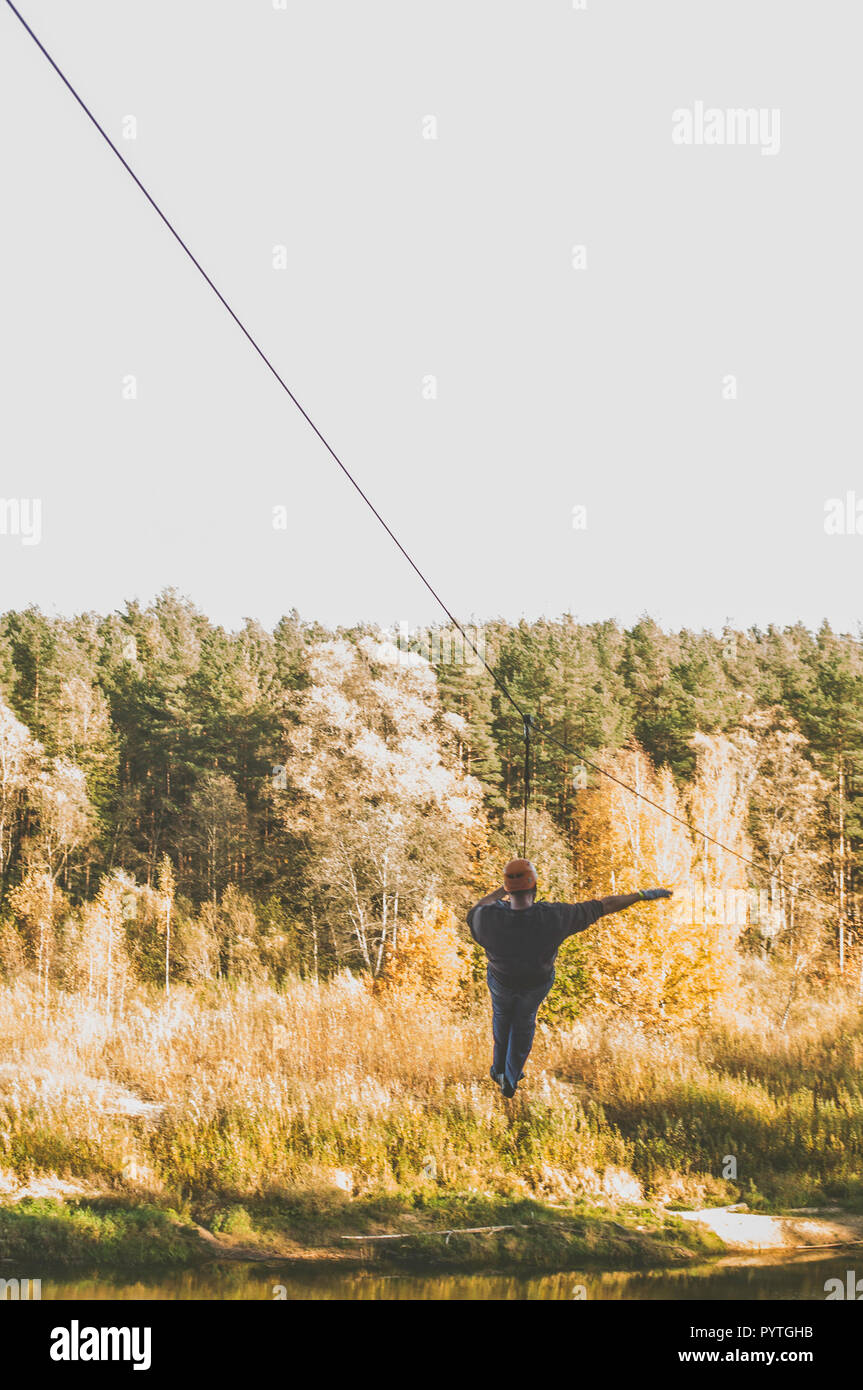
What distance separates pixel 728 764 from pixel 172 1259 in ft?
42.8

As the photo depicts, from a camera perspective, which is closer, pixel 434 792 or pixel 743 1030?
pixel 743 1030

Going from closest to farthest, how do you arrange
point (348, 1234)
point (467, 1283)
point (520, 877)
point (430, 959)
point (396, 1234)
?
point (520, 877)
point (467, 1283)
point (396, 1234)
point (348, 1234)
point (430, 959)

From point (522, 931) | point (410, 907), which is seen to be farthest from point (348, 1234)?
point (522, 931)

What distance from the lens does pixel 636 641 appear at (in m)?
27.0

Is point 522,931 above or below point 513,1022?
above

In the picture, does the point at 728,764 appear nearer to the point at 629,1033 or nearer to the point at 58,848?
the point at 629,1033

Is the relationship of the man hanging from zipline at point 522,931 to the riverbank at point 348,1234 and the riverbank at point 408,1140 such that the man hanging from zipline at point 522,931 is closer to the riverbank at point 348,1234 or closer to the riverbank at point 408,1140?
the riverbank at point 348,1234

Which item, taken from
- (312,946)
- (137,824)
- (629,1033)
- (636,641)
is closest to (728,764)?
(636,641)

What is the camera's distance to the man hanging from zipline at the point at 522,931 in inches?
310

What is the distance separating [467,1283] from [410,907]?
22.9ft

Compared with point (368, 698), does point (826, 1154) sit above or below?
below

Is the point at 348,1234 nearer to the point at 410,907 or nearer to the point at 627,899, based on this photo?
the point at 410,907

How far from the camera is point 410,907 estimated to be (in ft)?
68.0

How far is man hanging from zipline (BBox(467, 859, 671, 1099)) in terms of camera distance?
7868 mm
